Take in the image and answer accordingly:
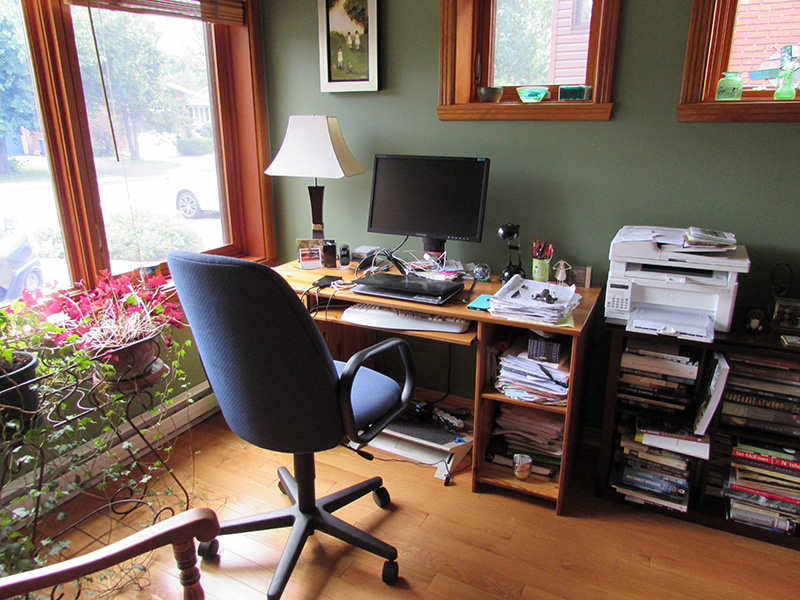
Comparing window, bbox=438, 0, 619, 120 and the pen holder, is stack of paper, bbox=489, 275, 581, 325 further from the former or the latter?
window, bbox=438, 0, 619, 120

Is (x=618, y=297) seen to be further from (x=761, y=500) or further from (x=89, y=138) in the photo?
(x=89, y=138)

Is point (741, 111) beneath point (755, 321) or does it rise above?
above

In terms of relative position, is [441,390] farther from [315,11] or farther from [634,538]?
[315,11]

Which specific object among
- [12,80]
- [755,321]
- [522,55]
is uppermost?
[522,55]

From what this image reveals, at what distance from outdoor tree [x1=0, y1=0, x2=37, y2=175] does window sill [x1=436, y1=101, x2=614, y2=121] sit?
153cm

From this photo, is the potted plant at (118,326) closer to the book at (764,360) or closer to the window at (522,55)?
the window at (522,55)

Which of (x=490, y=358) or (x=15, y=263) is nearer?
(x=15, y=263)

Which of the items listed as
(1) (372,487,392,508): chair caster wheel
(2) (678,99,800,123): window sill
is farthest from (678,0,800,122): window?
(1) (372,487,392,508): chair caster wheel

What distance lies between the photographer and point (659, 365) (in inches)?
75.7

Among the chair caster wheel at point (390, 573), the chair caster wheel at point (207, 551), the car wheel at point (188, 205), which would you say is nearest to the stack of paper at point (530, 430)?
the chair caster wheel at point (390, 573)

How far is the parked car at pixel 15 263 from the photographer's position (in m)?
1.92

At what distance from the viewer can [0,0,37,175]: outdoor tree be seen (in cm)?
183

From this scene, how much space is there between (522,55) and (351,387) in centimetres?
160

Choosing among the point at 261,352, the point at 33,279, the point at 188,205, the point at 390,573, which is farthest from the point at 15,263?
the point at 390,573
